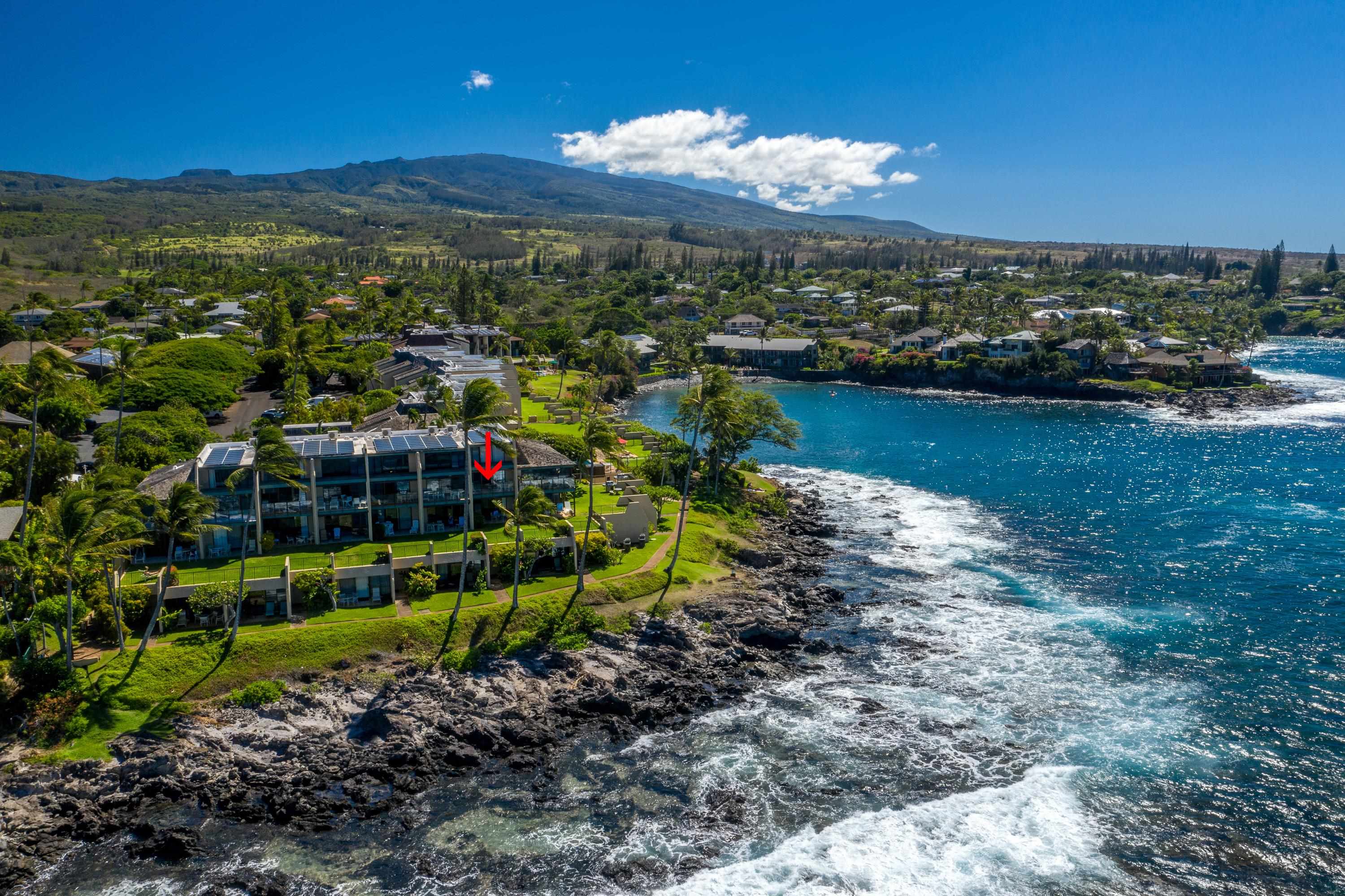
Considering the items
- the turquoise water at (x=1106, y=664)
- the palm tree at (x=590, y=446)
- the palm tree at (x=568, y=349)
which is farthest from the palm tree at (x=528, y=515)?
the palm tree at (x=568, y=349)

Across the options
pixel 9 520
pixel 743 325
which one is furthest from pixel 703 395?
pixel 743 325

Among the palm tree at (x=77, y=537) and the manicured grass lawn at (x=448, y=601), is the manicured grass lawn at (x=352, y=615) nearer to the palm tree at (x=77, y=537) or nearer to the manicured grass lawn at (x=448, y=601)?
the manicured grass lawn at (x=448, y=601)

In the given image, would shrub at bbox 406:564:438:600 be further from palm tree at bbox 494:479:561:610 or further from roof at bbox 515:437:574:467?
roof at bbox 515:437:574:467

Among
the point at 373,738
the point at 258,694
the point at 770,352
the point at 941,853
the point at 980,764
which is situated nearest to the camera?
the point at 941,853

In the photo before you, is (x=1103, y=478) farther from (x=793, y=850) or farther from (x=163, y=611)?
(x=163, y=611)

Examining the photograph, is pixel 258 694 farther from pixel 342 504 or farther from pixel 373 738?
pixel 342 504

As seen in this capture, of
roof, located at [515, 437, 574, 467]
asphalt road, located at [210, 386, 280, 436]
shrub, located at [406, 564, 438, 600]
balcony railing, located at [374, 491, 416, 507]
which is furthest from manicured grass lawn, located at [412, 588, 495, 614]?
asphalt road, located at [210, 386, 280, 436]
